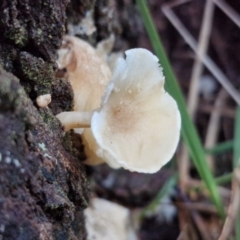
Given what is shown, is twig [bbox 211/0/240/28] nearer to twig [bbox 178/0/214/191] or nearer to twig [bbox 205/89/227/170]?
twig [bbox 178/0/214/191]

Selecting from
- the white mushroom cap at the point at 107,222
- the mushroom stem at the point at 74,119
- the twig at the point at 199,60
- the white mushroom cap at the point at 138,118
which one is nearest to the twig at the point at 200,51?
the twig at the point at 199,60

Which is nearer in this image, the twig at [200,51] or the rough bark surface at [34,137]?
the rough bark surface at [34,137]

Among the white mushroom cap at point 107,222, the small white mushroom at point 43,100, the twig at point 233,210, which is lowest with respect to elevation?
the white mushroom cap at point 107,222

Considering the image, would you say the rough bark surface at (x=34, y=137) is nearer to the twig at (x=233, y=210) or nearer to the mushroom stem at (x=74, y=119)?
the mushroom stem at (x=74, y=119)

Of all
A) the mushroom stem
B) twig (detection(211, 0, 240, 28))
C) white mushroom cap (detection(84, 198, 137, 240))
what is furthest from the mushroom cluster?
twig (detection(211, 0, 240, 28))

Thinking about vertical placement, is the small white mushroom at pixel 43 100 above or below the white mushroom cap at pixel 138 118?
above

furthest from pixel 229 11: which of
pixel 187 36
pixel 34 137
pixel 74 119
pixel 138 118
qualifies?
pixel 34 137

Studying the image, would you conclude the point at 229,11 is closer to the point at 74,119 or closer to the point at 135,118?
the point at 135,118

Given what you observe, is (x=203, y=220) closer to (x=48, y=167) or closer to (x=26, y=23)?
(x=48, y=167)
